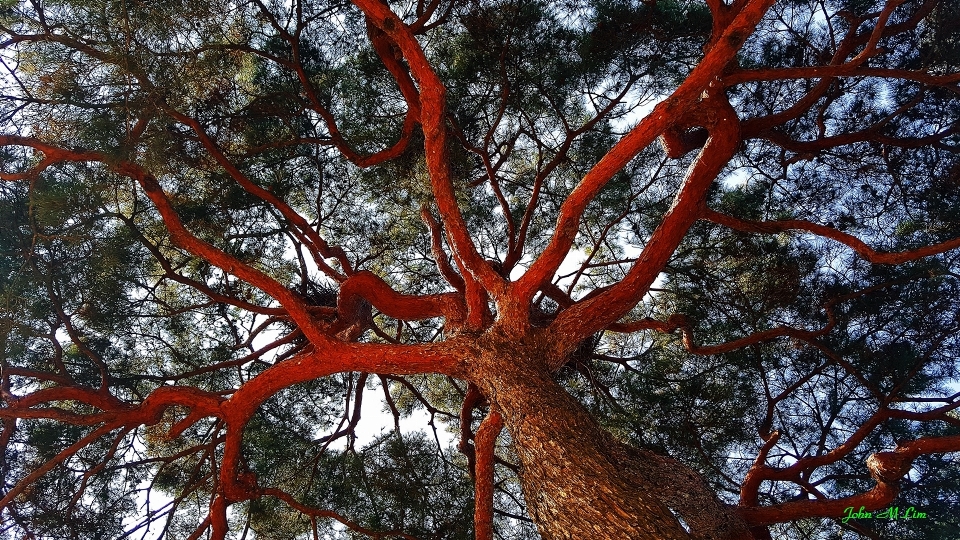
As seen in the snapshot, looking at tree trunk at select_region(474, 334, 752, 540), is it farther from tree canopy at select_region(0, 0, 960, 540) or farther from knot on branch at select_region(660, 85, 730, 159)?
knot on branch at select_region(660, 85, 730, 159)

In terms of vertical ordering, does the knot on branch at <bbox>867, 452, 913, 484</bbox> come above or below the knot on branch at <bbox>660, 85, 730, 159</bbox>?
below

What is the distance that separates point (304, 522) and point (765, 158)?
412cm

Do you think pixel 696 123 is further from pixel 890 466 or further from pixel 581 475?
pixel 581 475

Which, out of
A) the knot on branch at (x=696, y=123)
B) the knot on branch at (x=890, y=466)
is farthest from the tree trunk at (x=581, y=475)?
the knot on branch at (x=696, y=123)

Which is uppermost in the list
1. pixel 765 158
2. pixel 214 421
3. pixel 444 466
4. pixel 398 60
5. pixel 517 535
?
pixel 398 60

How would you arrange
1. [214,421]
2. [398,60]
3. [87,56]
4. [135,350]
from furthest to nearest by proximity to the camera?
1. [214,421]
2. [135,350]
3. [398,60]
4. [87,56]

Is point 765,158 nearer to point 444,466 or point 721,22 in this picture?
point 721,22

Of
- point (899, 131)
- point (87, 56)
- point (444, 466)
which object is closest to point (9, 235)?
point (87, 56)

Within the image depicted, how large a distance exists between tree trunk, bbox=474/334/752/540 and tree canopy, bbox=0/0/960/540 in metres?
0.03

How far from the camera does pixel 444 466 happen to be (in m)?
4.81

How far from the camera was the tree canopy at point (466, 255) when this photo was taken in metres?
2.88

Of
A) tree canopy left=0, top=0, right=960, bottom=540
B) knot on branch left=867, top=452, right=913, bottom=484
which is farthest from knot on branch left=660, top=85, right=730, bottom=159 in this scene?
knot on branch left=867, top=452, right=913, bottom=484

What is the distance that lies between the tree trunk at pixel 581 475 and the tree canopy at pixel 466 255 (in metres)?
0.03

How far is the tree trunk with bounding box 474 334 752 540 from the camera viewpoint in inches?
79.1
